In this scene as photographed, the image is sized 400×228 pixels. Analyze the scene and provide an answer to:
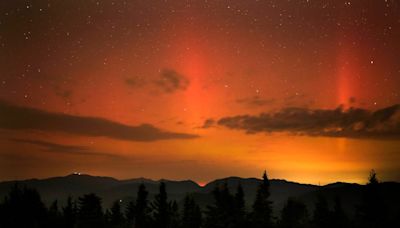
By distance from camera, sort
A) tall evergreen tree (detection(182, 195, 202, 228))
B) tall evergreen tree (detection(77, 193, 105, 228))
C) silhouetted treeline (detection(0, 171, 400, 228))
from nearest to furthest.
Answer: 1. silhouetted treeline (detection(0, 171, 400, 228))
2. tall evergreen tree (detection(77, 193, 105, 228))
3. tall evergreen tree (detection(182, 195, 202, 228))

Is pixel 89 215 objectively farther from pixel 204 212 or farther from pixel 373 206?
pixel 373 206

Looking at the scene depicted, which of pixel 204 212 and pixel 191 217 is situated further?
pixel 191 217

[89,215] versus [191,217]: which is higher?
[89,215]

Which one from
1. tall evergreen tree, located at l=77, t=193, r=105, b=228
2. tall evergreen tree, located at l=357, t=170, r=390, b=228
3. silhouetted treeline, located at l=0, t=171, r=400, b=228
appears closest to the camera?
silhouetted treeline, located at l=0, t=171, r=400, b=228

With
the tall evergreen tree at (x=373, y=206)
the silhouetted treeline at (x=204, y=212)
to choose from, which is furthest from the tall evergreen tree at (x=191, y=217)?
the tall evergreen tree at (x=373, y=206)

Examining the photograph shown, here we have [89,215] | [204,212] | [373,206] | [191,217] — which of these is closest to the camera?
[204,212]

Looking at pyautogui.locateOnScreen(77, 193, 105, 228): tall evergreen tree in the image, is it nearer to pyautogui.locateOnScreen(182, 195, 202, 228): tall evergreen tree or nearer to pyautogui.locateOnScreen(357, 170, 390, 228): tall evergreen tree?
pyautogui.locateOnScreen(182, 195, 202, 228): tall evergreen tree

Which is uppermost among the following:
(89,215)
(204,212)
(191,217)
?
(204,212)

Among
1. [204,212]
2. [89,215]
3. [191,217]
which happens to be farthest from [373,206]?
[89,215]

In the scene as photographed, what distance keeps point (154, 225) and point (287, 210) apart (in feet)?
193

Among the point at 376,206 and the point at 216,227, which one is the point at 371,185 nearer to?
the point at 376,206

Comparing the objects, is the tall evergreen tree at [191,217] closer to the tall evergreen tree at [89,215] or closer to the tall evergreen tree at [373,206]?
the tall evergreen tree at [89,215]

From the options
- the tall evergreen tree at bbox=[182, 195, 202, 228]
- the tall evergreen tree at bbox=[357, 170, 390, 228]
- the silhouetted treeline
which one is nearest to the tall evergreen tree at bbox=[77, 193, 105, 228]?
the silhouetted treeline

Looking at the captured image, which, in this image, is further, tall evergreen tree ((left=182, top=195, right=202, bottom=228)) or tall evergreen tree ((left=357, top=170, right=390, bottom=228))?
tall evergreen tree ((left=182, top=195, right=202, bottom=228))
